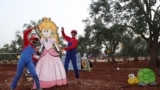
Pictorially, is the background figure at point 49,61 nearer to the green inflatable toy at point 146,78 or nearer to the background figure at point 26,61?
the background figure at point 26,61

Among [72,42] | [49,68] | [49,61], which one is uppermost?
[72,42]

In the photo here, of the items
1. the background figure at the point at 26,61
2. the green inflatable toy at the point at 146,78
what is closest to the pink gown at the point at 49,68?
the background figure at the point at 26,61

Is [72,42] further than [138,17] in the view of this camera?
No

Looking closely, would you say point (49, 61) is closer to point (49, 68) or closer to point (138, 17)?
point (49, 68)

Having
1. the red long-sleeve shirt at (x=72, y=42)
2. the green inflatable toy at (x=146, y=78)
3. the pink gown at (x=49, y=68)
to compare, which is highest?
the red long-sleeve shirt at (x=72, y=42)

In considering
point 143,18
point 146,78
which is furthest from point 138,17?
point 146,78

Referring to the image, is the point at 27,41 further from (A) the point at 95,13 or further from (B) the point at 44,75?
(A) the point at 95,13

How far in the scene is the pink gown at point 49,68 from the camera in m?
11.9

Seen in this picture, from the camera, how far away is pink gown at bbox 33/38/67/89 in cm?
1188

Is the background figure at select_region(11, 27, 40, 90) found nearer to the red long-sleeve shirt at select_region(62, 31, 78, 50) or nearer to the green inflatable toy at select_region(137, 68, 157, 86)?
the red long-sleeve shirt at select_region(62, 31, 78, 50)

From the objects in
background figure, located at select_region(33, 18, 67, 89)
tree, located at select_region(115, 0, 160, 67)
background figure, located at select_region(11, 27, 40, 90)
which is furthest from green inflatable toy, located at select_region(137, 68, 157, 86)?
tree, located at select_region(115, 0, 160, 67)

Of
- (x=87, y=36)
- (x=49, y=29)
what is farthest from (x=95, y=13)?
(x=49, y=29)

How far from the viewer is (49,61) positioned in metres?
12.1

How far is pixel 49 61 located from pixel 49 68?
251 mm
